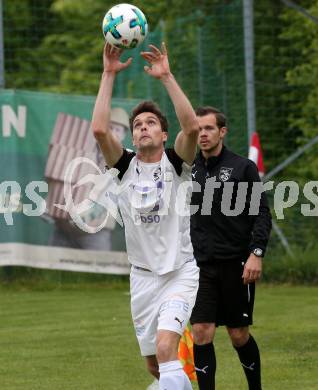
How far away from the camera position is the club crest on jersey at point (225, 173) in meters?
7.89

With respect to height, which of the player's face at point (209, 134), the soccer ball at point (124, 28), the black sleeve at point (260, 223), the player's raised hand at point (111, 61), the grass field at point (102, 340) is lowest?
the grass field at point (102, 340)

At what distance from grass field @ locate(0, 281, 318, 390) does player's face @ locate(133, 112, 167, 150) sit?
222 cm

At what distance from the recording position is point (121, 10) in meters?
6.95

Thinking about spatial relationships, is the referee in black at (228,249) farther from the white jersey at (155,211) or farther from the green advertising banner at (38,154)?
the green advertising banner at (38,154)

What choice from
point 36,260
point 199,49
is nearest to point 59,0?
point 199,49

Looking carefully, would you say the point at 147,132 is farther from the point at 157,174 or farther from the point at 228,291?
the point at 228,291

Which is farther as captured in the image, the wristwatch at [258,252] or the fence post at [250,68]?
the fence post at [250,68]

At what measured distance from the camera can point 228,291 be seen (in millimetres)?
7891

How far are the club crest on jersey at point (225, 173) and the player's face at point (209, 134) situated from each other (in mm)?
181

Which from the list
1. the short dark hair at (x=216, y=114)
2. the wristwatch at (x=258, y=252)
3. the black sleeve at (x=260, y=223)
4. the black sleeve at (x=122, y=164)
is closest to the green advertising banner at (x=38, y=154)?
the short dark hair at (x=216, y=114)

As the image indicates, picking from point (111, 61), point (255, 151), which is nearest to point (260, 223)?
point (111, 61)

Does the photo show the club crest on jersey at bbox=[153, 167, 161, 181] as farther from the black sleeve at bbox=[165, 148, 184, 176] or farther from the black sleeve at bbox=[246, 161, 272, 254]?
the black sleeve at bbox=[246, 161, 272, 254]

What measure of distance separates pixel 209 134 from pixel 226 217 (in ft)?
2.01

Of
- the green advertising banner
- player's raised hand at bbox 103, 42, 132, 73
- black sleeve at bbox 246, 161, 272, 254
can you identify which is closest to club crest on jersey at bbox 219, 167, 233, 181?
black sleeve at bbox 246, 161, 272, 254
